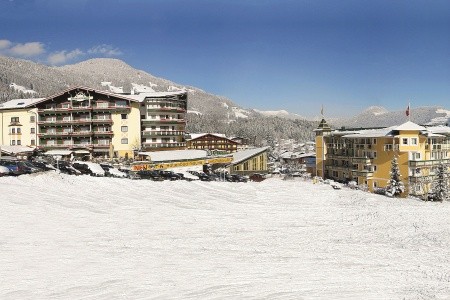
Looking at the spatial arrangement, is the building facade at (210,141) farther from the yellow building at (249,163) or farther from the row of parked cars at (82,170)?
the row of parked cars at (82,170)

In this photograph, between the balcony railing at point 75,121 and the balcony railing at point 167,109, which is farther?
the balcony railing at point 167,109

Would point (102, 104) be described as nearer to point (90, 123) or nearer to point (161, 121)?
point (90, 123)

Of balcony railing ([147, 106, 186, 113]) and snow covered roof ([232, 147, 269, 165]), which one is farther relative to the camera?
balcony railing ([147, 106, 186, 113])

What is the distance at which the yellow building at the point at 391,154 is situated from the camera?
63719mm

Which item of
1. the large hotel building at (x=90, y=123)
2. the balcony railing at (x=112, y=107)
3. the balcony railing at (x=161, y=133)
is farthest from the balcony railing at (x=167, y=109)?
the balcony railing at (x=112, y=107)

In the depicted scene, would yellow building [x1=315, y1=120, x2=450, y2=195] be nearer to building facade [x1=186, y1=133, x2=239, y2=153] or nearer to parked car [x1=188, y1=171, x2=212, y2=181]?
parked car [x1=188, y1=171, x2=212, y2=181]

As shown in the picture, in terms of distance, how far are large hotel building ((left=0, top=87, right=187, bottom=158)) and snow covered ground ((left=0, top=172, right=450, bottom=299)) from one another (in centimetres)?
3528

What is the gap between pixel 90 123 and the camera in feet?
238

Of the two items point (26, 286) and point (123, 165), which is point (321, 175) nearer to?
point (123, 165)

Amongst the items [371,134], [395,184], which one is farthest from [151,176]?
[371,134]

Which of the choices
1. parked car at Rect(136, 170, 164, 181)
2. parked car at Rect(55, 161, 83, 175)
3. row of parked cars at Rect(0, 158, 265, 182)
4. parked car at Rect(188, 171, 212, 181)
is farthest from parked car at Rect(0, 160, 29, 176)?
parked car at Rect(188, 171, 212, 181)

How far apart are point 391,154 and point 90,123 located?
166 feet

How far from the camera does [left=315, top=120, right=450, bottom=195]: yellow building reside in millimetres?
63719

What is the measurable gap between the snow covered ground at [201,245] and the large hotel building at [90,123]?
116ft
